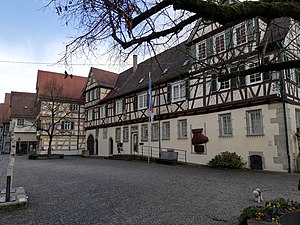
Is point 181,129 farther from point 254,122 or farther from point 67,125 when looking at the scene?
point 67,125

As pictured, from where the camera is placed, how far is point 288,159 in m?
11.4

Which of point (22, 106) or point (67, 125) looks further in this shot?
point (22, 106)

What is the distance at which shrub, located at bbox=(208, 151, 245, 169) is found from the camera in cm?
1298

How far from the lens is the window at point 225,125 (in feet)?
46.6

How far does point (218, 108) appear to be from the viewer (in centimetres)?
1448

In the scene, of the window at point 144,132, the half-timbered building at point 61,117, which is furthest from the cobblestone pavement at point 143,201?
the half-timbered building at point 61,117

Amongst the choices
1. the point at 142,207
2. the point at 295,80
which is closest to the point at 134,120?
the point at 295,80

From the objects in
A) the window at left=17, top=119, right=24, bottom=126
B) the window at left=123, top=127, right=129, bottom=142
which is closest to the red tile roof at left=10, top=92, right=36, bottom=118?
the window at left=17, top=119, right=24, bottom=126

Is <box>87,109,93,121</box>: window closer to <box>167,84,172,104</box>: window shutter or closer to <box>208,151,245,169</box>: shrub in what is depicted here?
<box>167,84,172,104</box>: window shutter

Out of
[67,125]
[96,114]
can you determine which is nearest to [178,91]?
[96,114]

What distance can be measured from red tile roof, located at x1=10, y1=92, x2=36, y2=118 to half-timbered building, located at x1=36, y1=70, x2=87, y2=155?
612 cm

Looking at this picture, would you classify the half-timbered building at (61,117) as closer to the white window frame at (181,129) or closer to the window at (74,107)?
the window at (74,107)

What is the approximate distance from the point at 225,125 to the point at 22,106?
35.7 m

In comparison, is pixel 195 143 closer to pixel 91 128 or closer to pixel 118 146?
pixel 118 146
